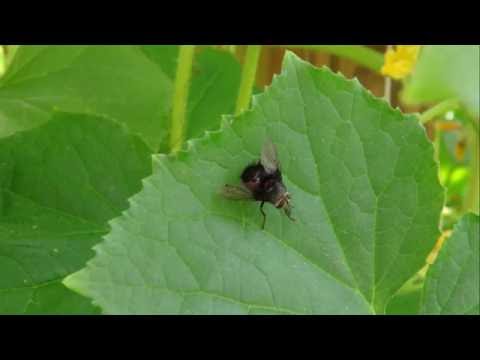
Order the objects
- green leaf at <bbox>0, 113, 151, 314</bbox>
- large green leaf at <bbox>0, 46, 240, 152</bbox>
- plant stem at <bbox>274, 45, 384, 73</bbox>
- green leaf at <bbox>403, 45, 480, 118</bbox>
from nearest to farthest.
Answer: green leaf at <bbox>403, 45, 480, 118</bbox> < green leaf at <bbox>0, 113, 151, 314</bbox> < large green leaf at <bbox>0, 46, 240, 152</bbox> < plant stem at <bbox>274, 45, 384, 73</bbox>

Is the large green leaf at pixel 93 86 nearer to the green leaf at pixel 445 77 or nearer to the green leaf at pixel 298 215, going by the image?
the green leaf at pixel 298 215

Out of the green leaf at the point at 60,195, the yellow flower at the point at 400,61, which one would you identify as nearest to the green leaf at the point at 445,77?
the green leaf at the point at 60,195

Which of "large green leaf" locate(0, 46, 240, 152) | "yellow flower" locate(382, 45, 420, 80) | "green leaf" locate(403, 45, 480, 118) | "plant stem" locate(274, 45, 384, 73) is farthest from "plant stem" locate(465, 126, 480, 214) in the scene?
"green leaf" locate(403, 45, 480, 118)

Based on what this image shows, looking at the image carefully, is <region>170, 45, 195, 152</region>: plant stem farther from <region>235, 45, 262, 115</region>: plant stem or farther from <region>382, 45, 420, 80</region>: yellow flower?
<region>382, 45, 420, 80</region>: yellow flower

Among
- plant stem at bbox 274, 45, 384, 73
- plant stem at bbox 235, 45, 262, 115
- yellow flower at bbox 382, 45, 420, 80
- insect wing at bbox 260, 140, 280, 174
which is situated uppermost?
plant stem at bbox 274, 45, 384, 73

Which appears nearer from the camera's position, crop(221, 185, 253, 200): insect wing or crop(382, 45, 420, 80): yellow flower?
crop(221, 185, 253, 200): insect wing
